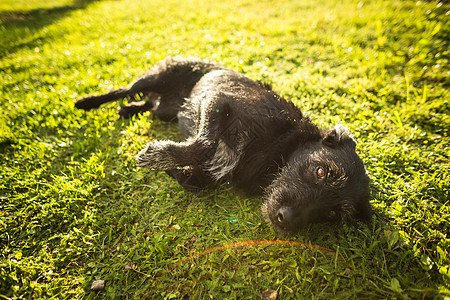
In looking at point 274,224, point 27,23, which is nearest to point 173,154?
point 274,224

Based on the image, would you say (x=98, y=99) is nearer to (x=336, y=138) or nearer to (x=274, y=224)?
(x=274, y=224)

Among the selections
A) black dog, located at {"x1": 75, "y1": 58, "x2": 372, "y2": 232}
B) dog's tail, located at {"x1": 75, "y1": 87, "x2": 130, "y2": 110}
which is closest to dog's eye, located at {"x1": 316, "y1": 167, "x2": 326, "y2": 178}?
black dog, located at {"x1": 75, "y1": 58, "x2": 372, "y2": 232}

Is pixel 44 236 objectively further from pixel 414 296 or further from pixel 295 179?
pixel 414 296

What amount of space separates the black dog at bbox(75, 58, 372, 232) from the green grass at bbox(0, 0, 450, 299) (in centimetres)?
27

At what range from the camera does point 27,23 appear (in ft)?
33.5

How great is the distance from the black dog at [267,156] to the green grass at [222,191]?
0.27 m

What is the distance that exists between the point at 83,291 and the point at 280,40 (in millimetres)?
7114

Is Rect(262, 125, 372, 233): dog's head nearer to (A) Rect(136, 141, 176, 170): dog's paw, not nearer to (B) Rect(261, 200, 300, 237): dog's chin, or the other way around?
(B) Rect(261, 200, 300, 237): dog's chin

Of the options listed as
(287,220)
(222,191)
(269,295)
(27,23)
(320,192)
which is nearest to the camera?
(269,295)

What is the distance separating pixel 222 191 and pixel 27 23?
40.6ft

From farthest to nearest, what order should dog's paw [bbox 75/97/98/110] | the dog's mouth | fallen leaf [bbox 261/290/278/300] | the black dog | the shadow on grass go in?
the shadow on grass
dog's paw [bbox 75/97/98/110]
the black dog
the dog's mouth
fallen leaf [bbox 261/290/278/300]

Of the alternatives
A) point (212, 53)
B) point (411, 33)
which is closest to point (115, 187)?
point (212, 53)

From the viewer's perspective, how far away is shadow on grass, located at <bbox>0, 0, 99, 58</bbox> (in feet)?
26.3

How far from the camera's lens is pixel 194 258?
2428 millimetres
